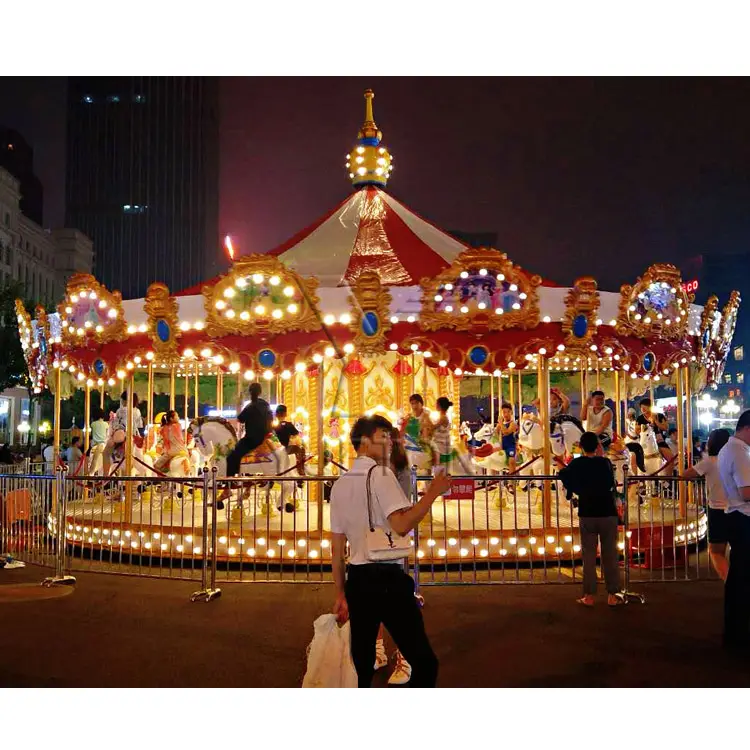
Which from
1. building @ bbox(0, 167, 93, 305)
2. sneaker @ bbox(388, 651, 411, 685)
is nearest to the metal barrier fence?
sneaker @ bbox(388, 651, 411, 685)

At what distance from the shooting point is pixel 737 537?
5297 millimetres

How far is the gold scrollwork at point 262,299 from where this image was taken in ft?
27.0

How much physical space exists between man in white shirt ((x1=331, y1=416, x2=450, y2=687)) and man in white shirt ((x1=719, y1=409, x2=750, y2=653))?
9.73 ft

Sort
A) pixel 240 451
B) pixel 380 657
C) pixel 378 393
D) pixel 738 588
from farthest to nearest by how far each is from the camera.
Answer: pixel 378 393 → pixel 240 451 → pixel 738 588 → pixel 380 657

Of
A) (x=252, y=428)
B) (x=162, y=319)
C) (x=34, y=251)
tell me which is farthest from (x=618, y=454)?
(x=34, y=251)

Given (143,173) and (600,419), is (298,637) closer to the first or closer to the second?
(600,419)

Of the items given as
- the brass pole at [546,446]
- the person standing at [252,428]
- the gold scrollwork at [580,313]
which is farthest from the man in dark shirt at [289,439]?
the gold scrollwork at [580,313]

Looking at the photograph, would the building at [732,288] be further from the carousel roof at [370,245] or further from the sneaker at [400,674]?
the sneaker at [400,674]

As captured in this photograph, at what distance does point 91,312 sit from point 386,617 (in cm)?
760

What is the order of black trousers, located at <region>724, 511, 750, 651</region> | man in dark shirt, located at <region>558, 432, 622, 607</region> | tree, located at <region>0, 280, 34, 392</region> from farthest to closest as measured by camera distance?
1. tree, located at <region>0, 280, 34, 392</region>
2. man in dark shirt, located at <region>558, 432, 622, 607</region>
3. black trousers, located at <region>724, 511, 750, 651</region>

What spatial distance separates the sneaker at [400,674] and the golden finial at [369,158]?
987 centimetres

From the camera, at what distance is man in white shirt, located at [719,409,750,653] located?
205 inches

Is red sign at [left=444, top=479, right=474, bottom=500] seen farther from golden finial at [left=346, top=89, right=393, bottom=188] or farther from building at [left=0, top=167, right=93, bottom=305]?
building at [left=0, top=167, right=93, bottom=305]
